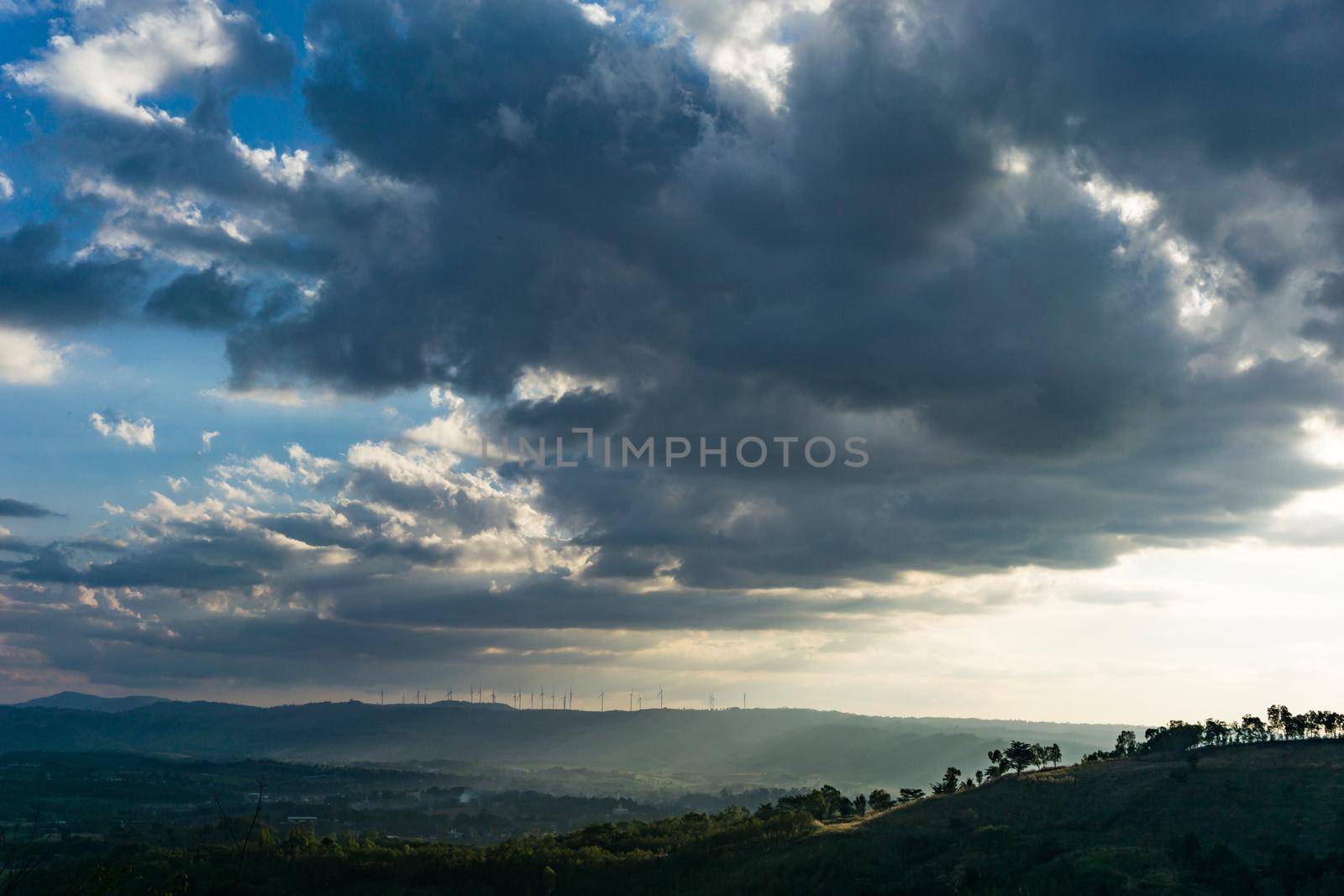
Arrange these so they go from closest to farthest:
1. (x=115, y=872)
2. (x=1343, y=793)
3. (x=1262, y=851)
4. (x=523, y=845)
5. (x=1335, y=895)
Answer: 1. (x=115, y=872)
2. (x=1335, y=895)
3. (x=1262, y=851)
4. (x=1343, y=793)
5. (x=523, y=845)

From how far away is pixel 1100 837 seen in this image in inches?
5212

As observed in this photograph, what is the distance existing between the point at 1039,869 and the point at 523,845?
108 metres

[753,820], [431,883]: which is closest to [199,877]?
[431,883]

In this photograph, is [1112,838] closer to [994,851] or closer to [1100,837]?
[1100,837]

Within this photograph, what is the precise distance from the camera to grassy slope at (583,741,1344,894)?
113625 mm

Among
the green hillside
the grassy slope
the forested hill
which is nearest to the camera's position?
the forested hill

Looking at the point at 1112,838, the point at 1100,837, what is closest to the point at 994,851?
the point at 1100,837

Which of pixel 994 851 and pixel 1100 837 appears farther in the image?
pixel 1100 837

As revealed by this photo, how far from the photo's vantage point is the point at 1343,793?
441 ft

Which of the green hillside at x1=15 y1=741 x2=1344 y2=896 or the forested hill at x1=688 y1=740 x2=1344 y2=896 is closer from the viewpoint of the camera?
the forested hill at x1=688 y1=740 x2=1344 y2=896

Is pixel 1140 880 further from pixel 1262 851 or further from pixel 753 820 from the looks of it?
pixel 753 820

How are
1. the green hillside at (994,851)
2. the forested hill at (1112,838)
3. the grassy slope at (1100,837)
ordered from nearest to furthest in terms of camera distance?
the forested hill at (1112,838) < the grassy slope at (1100,837) < the green hillside at (994,851)

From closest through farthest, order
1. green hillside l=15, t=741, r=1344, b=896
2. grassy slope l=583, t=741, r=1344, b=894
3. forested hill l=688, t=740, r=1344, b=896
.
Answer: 1. forested hill l=688, t=740, r=1344, b=896
2. grassy slope l=583, t=741, r=1344, b=894
3. green hillside l=15, t=741, r=1344, b=896

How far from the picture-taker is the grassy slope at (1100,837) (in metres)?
114
